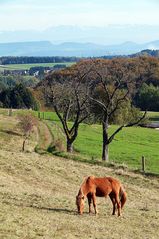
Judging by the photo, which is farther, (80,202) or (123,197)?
(123,197)

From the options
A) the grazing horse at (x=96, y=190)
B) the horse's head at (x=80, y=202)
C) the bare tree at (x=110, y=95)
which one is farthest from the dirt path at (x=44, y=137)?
the horse's head at (x=80, y=202)

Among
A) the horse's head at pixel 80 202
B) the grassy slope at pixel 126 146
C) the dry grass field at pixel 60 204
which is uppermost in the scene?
the horse's head at pixel 80 202

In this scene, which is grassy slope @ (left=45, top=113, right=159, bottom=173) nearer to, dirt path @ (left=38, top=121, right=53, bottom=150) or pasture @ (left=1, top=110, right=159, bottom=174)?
pasture @ (left=1, top=110, right=159, bottom=174)

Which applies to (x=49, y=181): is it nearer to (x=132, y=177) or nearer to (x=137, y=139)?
(x=132, y=177)

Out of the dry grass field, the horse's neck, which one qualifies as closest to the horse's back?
the horse's neck

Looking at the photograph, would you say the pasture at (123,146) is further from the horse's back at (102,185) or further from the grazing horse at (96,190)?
the horse's back at (102,185)

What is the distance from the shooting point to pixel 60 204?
59.3 feet

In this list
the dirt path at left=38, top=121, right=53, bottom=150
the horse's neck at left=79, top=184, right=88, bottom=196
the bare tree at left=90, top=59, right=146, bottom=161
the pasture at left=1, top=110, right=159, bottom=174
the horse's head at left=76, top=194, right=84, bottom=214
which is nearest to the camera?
the horse's head at left=76, top=194, right=84, bottom=214

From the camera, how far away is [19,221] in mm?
13852

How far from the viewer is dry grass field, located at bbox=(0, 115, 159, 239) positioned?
13602 mm

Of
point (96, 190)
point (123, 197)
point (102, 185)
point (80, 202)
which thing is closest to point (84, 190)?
point (80, 202)

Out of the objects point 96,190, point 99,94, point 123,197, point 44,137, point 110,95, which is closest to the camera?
point 96,190

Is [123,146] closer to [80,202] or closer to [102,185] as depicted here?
[102,185]

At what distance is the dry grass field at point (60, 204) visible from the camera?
13.6 metres
